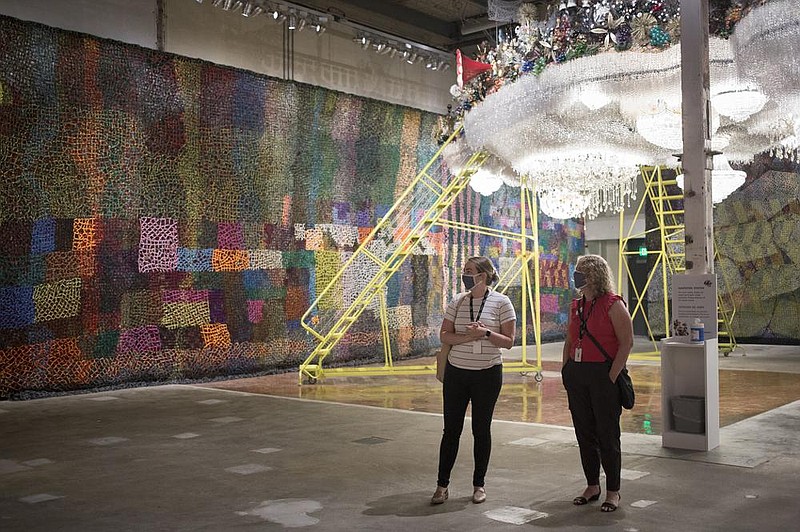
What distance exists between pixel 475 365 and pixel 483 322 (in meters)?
0.26

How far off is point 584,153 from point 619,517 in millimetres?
6959

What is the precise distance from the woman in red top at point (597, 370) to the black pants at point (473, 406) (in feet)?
1.56

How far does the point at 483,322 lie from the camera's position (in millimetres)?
5164

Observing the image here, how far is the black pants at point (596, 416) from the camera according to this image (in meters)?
5.00

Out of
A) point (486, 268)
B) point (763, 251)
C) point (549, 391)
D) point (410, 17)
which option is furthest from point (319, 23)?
point (763, 251)

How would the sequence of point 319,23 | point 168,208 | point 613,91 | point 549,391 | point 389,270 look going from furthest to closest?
point 389,270, point 319,23, point 168,208, point 549,391, point 613,91

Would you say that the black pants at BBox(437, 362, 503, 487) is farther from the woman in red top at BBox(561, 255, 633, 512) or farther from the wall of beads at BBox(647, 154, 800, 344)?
the wall of beads at BBox(647, 154, 800, 344)

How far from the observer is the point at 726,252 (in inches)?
722

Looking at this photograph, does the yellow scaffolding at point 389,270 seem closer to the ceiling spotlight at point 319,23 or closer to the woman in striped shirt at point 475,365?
the ceiling spotlight at point 319,23

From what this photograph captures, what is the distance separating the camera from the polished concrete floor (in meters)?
8.75

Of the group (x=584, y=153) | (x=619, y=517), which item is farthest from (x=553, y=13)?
(x=619, y=517)

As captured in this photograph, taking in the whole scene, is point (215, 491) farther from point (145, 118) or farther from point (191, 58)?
point (191, 58)

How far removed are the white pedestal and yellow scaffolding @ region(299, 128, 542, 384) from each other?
436 cm

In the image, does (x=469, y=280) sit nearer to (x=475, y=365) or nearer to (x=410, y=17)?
(x=475, y=365)
